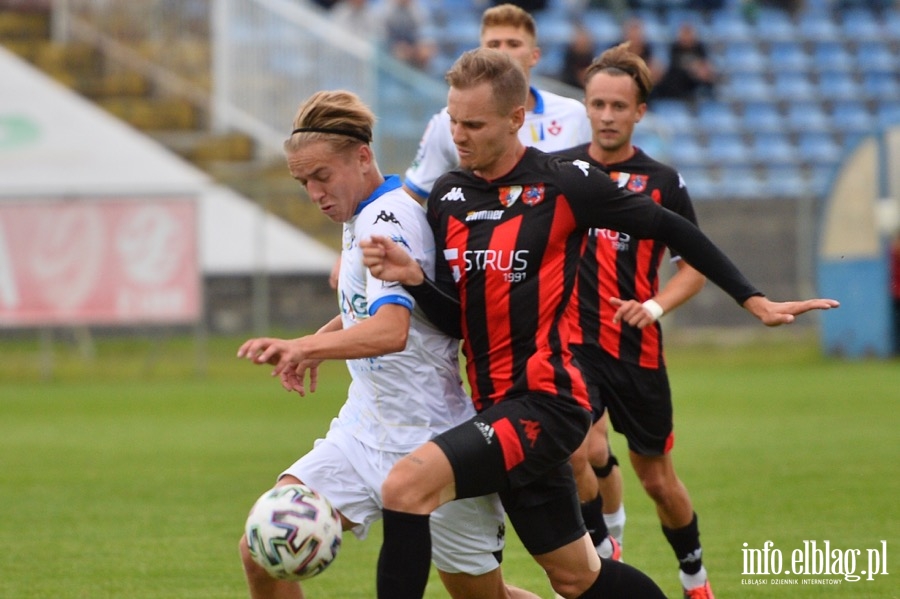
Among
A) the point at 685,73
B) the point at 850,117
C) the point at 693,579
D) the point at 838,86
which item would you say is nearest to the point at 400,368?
the point at 693,579

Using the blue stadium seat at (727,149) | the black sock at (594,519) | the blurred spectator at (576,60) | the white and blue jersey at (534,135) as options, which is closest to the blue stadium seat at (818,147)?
the blue stadium seat at (727,149)

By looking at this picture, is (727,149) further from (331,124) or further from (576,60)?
(331,124)

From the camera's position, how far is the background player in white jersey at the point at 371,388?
4590mm

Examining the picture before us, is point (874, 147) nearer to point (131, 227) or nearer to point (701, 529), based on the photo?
point (131, 227)

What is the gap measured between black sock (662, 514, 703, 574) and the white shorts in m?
1.64

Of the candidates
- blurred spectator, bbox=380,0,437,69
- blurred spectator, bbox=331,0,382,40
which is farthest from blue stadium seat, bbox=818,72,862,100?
blurred spectator, bbox=331,0,382,40

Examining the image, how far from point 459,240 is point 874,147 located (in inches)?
577

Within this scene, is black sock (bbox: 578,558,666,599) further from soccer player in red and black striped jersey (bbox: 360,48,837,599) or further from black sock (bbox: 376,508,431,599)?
black sock (bbox: 376,508,431,599)

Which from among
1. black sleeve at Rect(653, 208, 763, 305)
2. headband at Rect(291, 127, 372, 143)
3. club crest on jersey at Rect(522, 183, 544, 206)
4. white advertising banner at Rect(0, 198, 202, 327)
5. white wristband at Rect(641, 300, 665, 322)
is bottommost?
white advertising banner at Rect(0, 198, 202, 327)

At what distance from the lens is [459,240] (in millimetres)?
4660

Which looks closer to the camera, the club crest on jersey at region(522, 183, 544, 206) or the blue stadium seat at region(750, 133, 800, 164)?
the club crest on jersey at region(522, 183, 544, 206)

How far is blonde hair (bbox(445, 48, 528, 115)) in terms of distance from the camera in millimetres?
4590

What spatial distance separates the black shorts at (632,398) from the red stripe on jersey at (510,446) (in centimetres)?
175

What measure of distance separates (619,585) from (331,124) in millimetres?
1721
